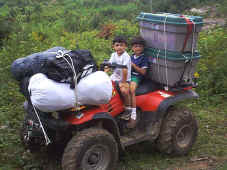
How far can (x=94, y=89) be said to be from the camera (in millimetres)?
3756

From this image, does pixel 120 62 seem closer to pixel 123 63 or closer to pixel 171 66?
pixel 123 63

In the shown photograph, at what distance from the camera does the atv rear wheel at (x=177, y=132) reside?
484cm

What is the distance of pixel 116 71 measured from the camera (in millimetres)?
4680

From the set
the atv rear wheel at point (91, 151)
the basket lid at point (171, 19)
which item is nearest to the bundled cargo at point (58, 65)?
the atv rear wheel at point (91, 151)

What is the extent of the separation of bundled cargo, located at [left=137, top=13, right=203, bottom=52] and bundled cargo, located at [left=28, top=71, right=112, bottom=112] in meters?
1.14

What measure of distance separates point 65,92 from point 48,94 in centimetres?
21

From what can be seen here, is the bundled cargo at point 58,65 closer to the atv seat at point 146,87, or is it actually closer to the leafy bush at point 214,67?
the atv seat at point 146,87

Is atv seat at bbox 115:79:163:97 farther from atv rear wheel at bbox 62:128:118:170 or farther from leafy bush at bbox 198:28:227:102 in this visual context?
leafy bush at bbox 198:28:227:102

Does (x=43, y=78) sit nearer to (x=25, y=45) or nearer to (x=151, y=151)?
(x=151, y=151)

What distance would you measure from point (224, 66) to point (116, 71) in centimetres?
423

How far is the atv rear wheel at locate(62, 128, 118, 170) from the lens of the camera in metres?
3.73

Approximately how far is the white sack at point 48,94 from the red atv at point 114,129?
250mm

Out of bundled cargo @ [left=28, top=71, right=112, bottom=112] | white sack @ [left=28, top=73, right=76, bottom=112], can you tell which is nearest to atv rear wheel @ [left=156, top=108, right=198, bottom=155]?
bundled cargo @ [left=28, top=71, right=112, bottom=112]

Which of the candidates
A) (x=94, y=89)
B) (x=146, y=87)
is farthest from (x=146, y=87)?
(x=94, y=89)
